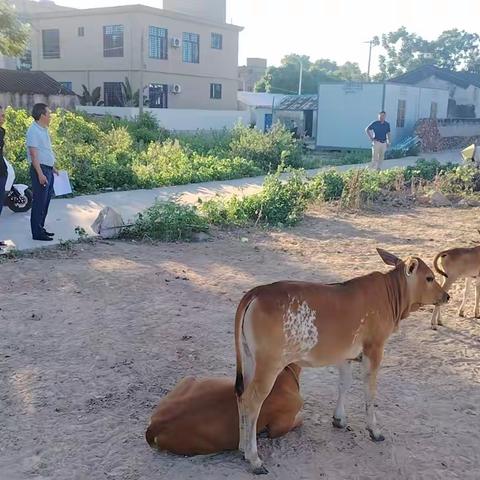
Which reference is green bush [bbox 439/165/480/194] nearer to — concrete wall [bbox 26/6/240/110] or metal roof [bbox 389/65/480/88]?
concrete wall [bbox 26/6/240/110]

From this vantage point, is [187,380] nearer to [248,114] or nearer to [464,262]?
[464,262]

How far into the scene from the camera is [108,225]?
29.5 ft

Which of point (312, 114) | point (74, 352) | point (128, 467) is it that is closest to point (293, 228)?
point (74, 352)

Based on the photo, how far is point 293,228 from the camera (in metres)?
10.4

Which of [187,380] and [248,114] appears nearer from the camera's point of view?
[187,380]

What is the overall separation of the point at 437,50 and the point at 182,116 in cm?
5498

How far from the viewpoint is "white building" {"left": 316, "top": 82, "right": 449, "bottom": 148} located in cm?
2725

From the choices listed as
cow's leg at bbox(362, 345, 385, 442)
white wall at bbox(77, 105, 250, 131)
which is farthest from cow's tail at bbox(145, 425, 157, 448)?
white wall at bbox(77, 105, 250, 131)

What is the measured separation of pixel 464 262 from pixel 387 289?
253cm

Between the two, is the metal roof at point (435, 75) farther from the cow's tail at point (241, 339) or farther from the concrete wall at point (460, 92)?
the cow's tail at point (241, 339)

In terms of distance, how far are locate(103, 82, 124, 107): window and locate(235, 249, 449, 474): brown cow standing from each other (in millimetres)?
32295

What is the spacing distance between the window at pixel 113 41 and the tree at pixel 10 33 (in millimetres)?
12389

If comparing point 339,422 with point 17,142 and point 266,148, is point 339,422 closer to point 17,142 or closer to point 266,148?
point 17,142

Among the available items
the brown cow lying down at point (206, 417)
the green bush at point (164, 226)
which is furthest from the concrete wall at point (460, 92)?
the brown cow lying down at point (206, 417)
